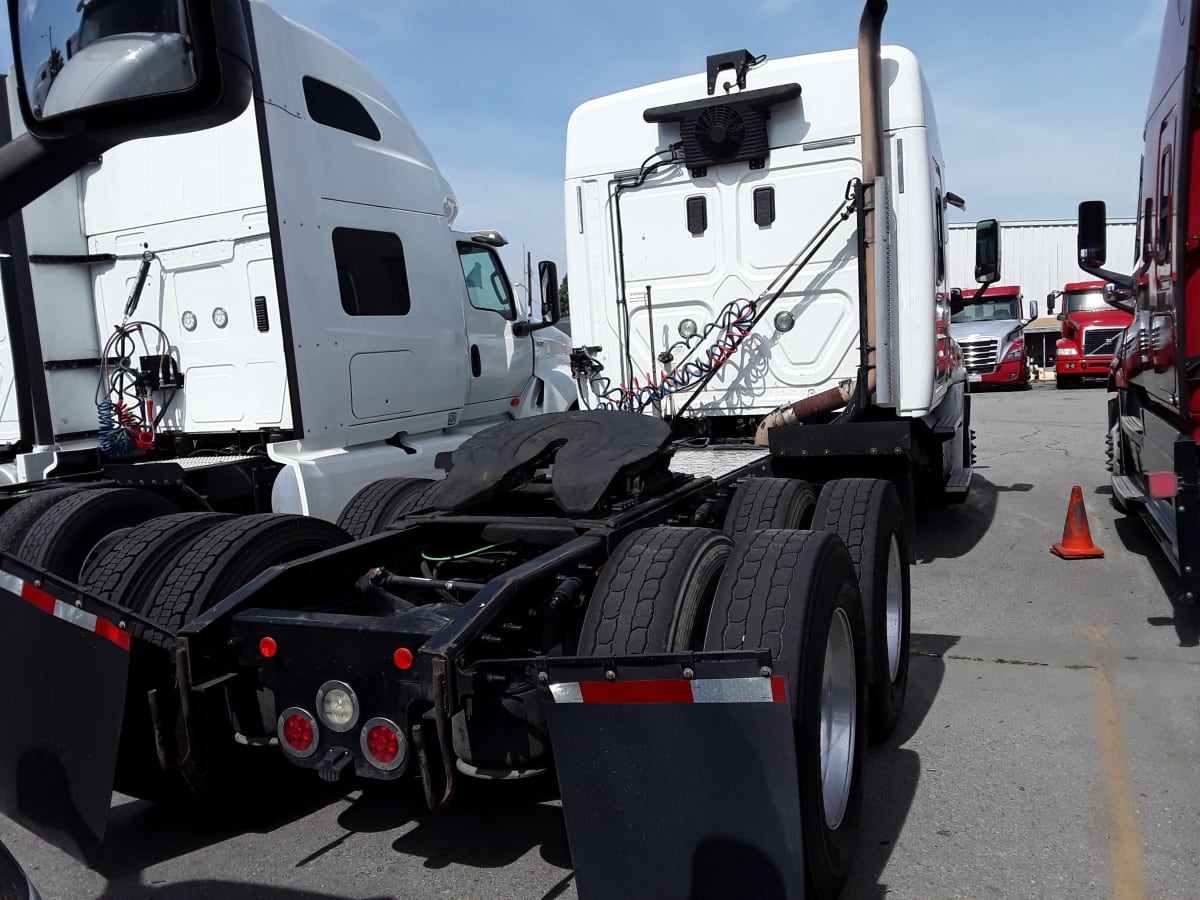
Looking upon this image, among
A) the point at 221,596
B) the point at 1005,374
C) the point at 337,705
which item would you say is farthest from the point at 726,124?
the point at 1005,374

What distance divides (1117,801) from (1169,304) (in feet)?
9.54

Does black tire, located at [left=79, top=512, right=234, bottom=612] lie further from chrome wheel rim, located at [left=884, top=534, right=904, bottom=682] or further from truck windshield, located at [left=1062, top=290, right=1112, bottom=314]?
truck windshield, located at [left=1062, top=290, right=1112, bottom=314]

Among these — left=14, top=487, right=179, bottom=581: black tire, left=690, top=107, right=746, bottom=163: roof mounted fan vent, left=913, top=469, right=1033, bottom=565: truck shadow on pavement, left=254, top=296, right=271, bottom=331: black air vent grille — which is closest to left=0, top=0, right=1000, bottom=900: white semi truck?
left=690, top=107, right=746, bottom=163: roof mounted fan vent

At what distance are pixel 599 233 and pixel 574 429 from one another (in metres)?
3.11

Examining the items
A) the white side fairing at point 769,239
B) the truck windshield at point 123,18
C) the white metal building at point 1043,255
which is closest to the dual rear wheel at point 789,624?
the truck windshield at point 123,18

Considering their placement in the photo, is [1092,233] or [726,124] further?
[1092,233]

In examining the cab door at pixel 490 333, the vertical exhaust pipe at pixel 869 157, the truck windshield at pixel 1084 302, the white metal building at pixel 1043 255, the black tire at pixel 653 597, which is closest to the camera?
the black tire at pixel 653 597

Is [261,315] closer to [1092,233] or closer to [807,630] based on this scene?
[807,630]

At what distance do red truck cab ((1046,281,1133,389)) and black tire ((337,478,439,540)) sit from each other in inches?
792

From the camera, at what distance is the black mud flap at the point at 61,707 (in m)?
2.69

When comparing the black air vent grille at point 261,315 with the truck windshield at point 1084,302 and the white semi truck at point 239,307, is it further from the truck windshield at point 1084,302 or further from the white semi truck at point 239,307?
the truck windshield at point 1084,302

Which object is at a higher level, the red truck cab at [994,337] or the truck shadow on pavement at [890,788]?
the red truck cab at [994,337]

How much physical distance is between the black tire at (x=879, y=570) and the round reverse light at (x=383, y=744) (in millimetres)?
1792

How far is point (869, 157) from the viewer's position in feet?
19.1
